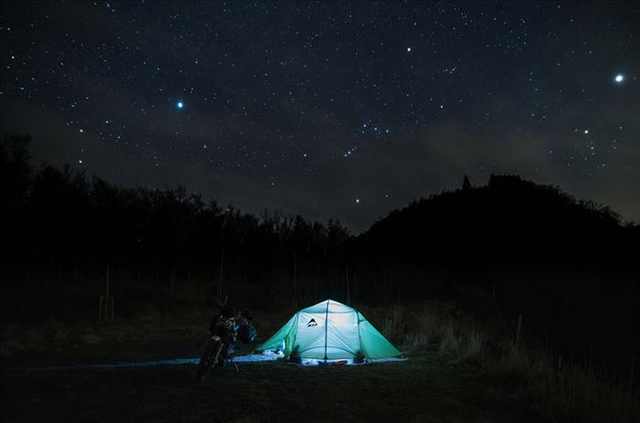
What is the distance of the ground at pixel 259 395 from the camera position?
723 centimetres

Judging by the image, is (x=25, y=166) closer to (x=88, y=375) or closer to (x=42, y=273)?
(x=42, y=273)

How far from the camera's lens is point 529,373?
1003 cm

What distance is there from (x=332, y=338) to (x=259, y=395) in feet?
12.7

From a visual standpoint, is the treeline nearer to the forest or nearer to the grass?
the forest

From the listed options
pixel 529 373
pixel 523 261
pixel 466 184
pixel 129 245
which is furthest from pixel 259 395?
pixel 466 184

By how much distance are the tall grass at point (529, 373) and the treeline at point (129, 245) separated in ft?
37.6

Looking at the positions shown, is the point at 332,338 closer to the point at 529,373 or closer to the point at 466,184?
the point at 529,373

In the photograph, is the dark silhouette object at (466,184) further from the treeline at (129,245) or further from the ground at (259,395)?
the ground at (259,395)

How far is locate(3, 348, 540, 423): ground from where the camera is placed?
723cm

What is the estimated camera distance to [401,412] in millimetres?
7664

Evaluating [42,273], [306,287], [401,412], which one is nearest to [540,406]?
[401,412]

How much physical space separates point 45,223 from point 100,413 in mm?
21671

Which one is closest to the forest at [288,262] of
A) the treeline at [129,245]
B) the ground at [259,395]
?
the treeline at [129,245]

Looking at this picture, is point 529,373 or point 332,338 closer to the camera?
point 529,373
